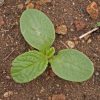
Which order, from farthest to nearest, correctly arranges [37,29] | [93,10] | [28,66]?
[93,10], [37,29], [28,66]

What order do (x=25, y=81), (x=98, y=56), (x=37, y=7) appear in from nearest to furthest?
1. (x=25, y=81)
2. (x=98, y=56)
3. (x=37, y=7)

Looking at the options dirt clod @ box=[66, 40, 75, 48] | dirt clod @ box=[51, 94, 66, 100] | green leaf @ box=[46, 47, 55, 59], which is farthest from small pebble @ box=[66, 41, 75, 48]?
dirt clod @ box=[51, 94, 66, 100]

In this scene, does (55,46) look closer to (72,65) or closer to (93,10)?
(72,65)

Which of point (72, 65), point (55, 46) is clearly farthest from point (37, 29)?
point (72, 65)

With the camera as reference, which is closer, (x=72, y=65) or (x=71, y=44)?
(x=72, y=65)

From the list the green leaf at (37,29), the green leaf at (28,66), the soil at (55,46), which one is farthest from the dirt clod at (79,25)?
the green leaf at (28,66)

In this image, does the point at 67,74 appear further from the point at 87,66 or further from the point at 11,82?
the point at 11,82

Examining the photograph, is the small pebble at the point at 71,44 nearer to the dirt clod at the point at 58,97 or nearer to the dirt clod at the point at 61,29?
the dirt clod at the point at 61,29

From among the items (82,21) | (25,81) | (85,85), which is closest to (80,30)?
(82,21)
